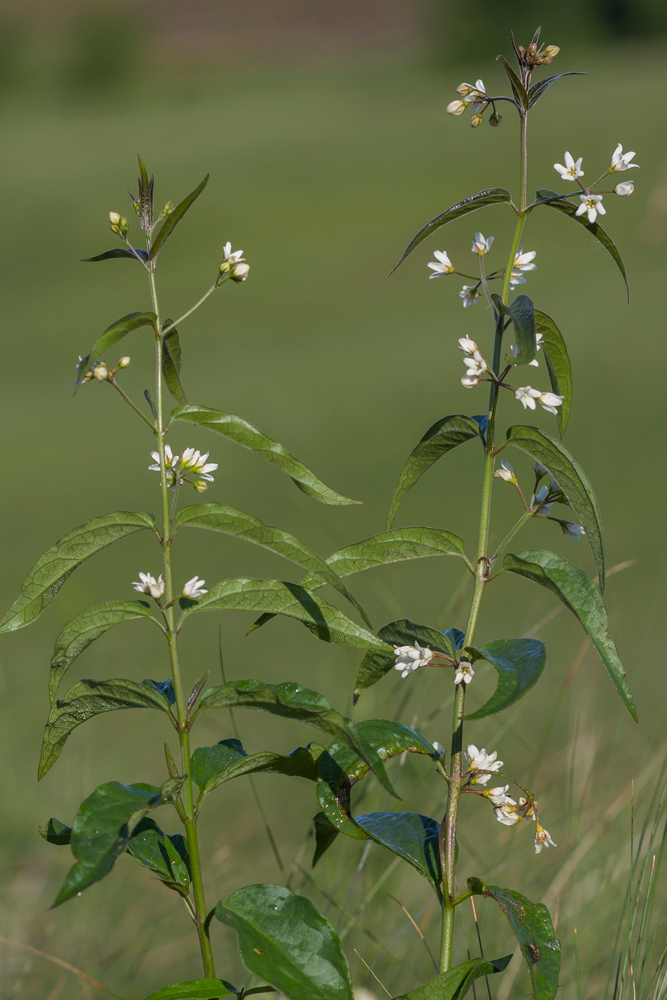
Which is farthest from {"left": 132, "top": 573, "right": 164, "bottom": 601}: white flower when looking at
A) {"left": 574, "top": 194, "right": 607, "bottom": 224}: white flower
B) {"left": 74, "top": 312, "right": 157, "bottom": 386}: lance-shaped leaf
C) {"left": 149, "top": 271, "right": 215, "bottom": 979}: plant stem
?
{"left": 574, "top": 194, "right": 607, "bottom": 224}: white flower

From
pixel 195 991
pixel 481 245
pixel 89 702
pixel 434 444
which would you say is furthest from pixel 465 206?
pixel 195 991

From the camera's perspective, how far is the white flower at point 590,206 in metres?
0.52

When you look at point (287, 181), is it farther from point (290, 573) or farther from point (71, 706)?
point (71, 706)

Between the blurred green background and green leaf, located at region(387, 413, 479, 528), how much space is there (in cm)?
22

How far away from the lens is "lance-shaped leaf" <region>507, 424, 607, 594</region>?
48 centimetres

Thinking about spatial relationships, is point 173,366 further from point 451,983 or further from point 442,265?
point 451,983

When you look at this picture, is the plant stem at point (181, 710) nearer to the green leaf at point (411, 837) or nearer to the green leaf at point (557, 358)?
the green leaf at point (411, 837)

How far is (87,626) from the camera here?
0.50 meters

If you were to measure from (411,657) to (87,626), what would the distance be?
183mm

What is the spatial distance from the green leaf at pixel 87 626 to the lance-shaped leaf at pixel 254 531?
0.18ft

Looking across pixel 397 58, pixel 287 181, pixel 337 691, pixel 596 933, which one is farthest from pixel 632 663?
pixel 397 58

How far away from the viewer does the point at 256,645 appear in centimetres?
317

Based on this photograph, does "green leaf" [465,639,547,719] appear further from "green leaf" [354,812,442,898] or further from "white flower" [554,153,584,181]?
"white flower" [554,153,584,181]

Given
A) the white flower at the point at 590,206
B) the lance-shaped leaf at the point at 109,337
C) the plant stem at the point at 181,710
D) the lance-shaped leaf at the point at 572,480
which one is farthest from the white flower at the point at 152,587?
the white flower at the point at 590,206
